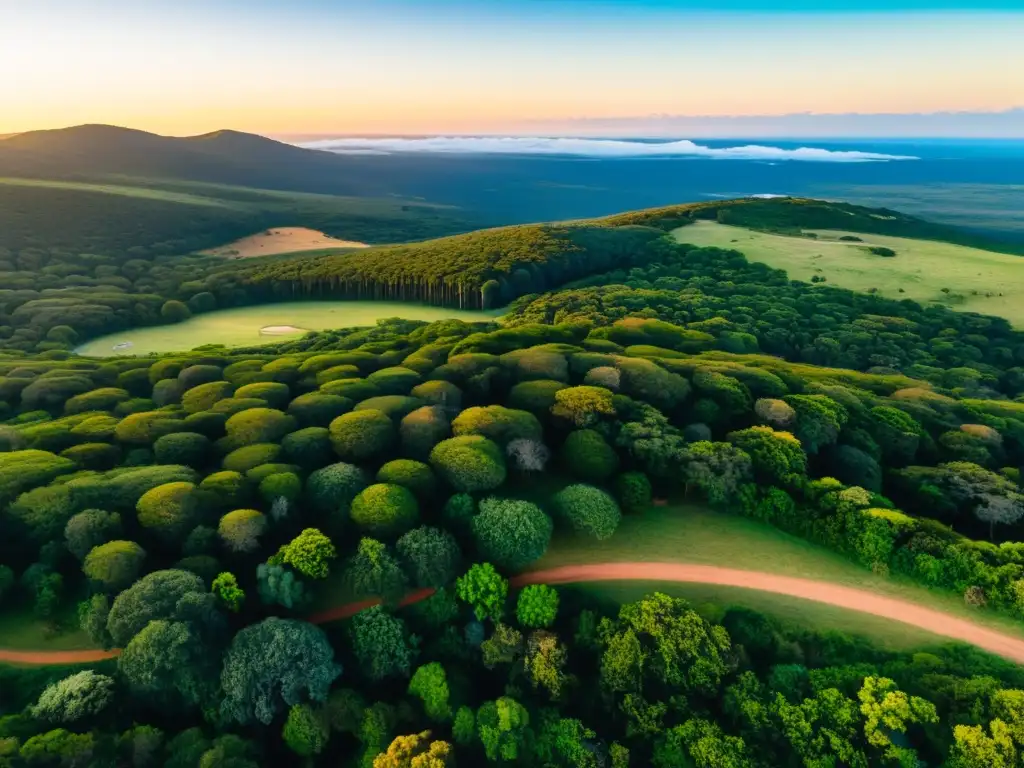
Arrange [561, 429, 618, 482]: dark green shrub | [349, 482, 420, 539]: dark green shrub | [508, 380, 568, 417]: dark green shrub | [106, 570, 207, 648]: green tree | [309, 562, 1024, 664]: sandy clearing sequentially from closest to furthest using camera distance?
[106, 570, 207, 648]: green tree → [309, 562, 1024, 664]: sandy clearing → [349, 482, 420, 539]: dark green shrub → [561, 429, 618, 482]: dark green shrub → [508, 380, 568, 417]: dark green shrub

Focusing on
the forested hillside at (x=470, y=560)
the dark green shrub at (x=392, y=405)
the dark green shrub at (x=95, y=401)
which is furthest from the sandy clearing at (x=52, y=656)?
the dark green shrub at (x=95, y=401)

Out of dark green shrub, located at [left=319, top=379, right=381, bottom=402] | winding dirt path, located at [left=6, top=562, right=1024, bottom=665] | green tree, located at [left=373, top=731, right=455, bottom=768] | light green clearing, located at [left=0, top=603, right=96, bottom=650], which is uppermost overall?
dark green shrub, located at [left=319, top=379, right=381, bottom=402]

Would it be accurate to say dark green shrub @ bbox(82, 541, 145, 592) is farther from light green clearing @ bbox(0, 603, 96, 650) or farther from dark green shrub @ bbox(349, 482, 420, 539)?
dark green shrub @ bbox(349, 482, 420, 539)

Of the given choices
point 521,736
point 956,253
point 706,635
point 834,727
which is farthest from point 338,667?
point 956,253

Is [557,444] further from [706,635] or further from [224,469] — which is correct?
[224,469]

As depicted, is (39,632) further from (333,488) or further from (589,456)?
(589,456)

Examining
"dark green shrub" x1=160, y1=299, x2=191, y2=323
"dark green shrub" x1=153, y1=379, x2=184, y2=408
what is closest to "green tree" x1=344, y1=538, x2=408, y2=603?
"dark green shrub" x1=153, y1=379, x2=184, y2=408

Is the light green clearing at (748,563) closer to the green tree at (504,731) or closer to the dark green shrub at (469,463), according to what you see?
the dark green shrub at (469,463)
